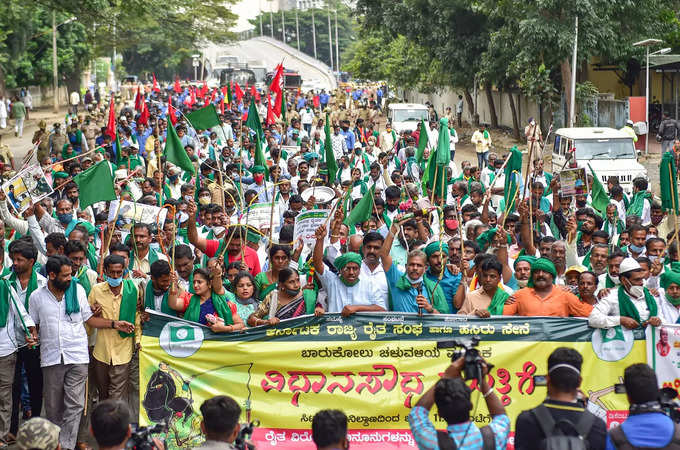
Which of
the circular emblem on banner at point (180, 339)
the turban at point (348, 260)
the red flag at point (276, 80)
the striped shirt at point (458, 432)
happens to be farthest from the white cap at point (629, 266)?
the red flag at point (276, 80)

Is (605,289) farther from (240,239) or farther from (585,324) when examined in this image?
(240,239)

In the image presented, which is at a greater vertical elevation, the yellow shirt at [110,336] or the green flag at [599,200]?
the green flag at [599,200]

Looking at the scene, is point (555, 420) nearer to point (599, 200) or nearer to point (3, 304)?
point (3, 304)

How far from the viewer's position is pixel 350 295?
760 cm

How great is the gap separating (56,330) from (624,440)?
4289mm

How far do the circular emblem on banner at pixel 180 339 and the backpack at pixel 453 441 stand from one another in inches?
117

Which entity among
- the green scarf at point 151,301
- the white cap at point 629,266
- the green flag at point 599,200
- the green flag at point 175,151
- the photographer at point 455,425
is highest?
the green flag at point 175,151

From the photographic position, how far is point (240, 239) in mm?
8852

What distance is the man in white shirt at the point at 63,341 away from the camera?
7.20 meters

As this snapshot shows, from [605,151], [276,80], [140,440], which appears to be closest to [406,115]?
[605,151]

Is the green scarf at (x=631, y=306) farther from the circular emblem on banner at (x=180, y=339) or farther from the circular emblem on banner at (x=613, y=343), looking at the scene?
the circular emblem on banner at (x=180, y=339)

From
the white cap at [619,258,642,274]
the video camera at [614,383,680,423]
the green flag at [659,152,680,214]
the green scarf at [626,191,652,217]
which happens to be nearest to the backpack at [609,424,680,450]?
the video camera at [614,383,680,423]

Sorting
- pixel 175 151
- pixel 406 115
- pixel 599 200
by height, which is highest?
pixel 406 115

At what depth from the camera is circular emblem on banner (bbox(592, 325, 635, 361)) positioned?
22.7 feet
